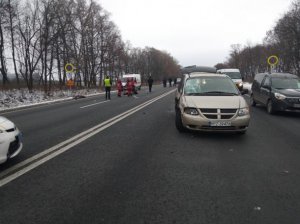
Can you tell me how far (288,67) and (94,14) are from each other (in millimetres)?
38906

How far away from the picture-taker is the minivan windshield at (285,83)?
40.2 feet

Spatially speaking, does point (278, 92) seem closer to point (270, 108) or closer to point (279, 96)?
point (279, 96)

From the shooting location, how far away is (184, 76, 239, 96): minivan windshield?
26.7ft

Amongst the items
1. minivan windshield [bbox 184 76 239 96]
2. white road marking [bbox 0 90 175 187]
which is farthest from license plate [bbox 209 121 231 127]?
white road marking [bbox 0 90 175 187]

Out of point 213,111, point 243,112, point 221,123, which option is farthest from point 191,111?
point 243,112

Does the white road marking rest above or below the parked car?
below

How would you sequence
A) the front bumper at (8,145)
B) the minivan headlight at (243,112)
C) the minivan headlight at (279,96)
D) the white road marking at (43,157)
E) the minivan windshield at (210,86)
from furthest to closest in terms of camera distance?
the minivan headlight at (279,96), the minivan windshield at (210,86), the minivan headlight at (243,112), the front bumper at (8,145), the white road marking at (43,157)

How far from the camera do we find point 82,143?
674cm

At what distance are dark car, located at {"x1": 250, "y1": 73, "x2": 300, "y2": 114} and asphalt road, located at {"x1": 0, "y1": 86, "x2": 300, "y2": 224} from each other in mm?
4448

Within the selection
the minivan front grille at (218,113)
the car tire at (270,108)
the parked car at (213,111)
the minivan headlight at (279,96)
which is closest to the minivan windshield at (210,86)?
the parked car at (213,111)

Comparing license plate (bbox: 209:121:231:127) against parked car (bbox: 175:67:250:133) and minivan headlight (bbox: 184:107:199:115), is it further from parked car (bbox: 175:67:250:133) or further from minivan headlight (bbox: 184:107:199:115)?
minivan headlight (bbox: 184:107:199:115)

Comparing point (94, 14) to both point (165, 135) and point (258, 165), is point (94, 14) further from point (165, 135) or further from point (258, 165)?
point (258, 165)

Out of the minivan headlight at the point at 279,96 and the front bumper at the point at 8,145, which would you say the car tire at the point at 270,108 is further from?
the front bumper at the point at 8,145

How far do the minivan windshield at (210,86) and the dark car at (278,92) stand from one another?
12.9 ft
